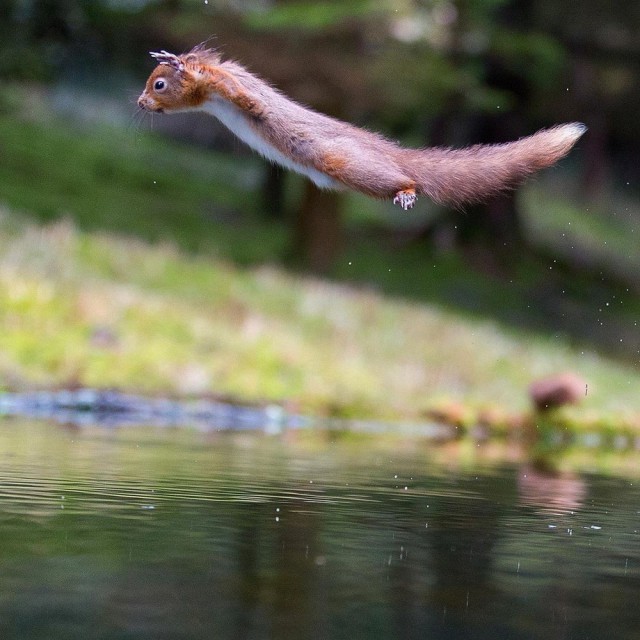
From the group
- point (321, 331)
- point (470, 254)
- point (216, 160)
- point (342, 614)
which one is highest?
point (216, 160)

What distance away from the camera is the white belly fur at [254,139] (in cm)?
783

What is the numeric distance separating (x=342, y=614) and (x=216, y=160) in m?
33.6

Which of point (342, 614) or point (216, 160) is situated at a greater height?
point (216, 160)

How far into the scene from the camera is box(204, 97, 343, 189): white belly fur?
7.83 m

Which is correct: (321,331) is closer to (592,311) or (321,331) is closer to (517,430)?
(517,430)

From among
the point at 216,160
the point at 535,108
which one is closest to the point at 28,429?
the point at 535,108

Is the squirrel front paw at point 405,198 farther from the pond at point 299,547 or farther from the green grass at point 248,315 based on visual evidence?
the green grass at point 248,315

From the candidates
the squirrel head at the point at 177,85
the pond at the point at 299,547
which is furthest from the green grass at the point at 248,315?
the pond at the point at 299,547

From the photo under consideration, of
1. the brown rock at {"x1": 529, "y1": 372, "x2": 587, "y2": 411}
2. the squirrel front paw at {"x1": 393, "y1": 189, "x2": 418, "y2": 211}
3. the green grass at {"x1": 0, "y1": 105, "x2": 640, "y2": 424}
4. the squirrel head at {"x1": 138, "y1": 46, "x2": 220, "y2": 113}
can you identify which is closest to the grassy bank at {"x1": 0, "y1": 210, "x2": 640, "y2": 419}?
the green grass at {"x1": 0, "y1": 105, "x2": 640, "y2": 424}

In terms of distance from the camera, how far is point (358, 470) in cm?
1040

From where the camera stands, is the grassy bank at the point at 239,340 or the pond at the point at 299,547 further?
the grassy bank at the point at 239,340

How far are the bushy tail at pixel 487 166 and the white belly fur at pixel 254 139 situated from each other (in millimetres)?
546

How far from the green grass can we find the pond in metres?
5.17

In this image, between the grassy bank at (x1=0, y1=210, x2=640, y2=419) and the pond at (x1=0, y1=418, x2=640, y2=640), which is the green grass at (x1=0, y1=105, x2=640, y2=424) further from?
the pond at (x1=0, y1=418, x2=640, y2=640)
